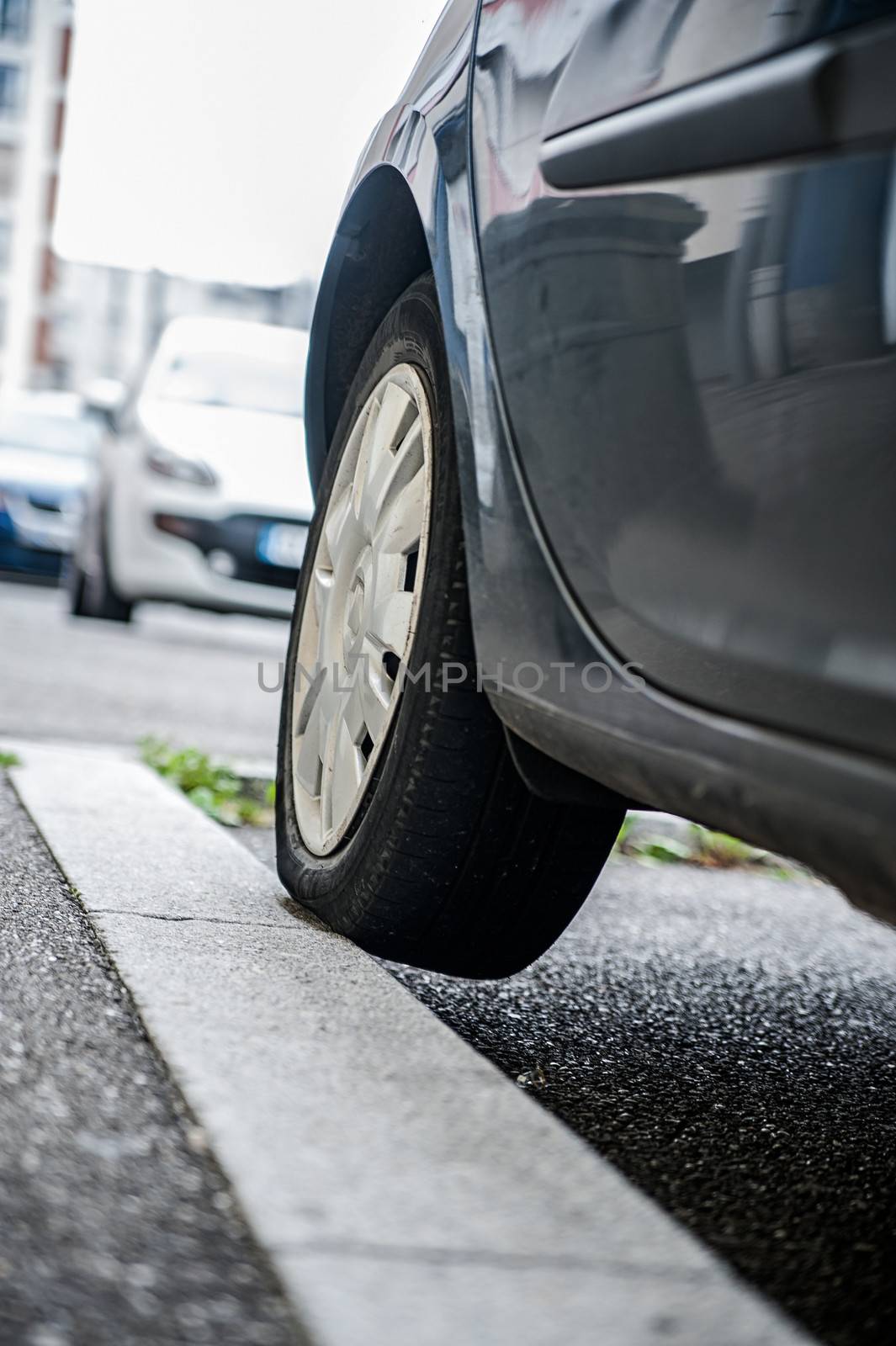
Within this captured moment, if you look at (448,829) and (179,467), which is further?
(179,467)

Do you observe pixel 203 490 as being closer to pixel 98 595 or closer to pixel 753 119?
pixel 98 595

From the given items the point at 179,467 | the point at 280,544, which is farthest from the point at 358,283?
the point at 179,467

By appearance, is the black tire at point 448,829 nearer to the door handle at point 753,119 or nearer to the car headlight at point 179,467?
the door handle at point 753,119

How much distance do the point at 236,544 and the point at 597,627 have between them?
6.52 metres

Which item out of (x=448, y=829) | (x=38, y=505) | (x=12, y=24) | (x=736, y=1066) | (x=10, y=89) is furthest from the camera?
(x=12, y=24)

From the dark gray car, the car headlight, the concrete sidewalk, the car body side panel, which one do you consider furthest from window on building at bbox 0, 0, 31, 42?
the concrete sidewalk

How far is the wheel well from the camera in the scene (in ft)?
7.43

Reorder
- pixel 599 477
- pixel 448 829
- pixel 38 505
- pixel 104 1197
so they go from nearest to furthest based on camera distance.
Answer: pixel 104 1197 < pixel 599 477 < pixel 448 829 < pixel 38 505

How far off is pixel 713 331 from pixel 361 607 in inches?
35.2

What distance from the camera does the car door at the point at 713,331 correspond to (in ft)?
3.89

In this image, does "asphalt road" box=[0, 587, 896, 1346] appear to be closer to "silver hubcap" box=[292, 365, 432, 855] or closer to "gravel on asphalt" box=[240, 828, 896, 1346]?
"gravel on asphalt" box=[240, 828, 896, 1346]

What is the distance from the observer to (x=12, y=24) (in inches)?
2562

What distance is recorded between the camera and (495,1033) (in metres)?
2.09

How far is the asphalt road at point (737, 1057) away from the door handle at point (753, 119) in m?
0.86
